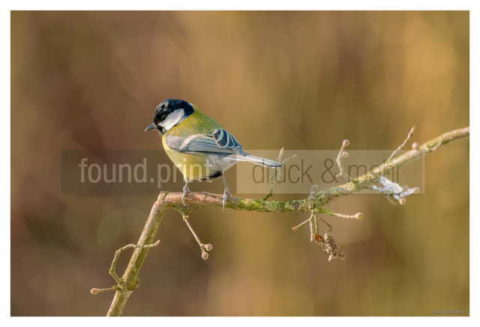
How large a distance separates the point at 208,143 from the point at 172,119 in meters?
0.25

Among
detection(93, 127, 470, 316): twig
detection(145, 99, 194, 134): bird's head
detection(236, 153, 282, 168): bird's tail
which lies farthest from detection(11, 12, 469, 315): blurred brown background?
detection(93, 127, 470, 316): twig

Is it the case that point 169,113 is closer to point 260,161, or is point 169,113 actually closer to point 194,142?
point 194,142

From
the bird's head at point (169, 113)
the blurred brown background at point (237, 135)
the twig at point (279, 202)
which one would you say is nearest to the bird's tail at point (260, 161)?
the twig at point (279, 202)

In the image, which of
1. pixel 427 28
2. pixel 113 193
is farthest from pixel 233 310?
pixel 427 28

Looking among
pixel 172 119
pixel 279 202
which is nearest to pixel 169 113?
pixel 172 119

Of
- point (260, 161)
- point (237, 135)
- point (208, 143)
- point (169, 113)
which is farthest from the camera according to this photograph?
point (237, 135)

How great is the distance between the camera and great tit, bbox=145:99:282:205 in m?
1.96

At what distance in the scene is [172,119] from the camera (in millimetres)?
2188

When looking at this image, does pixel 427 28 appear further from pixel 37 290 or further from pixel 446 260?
pixel 37 290

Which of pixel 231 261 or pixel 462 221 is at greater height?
pixel 462 221

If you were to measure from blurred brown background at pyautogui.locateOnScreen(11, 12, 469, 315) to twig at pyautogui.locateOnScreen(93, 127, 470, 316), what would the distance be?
0.97 meters

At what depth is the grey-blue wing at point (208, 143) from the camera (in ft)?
6.39

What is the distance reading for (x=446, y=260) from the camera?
2.52 metres

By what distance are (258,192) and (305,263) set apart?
1.61ft
